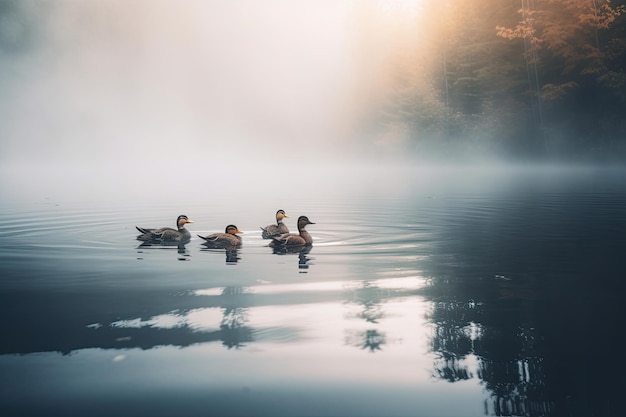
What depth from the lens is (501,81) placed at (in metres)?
66.2

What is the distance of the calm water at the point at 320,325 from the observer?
602 cm

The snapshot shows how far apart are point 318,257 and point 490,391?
782cm

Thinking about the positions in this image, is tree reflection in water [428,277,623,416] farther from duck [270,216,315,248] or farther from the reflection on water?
duck [270,216,315,248]

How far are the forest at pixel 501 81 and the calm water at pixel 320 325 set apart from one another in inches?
1787

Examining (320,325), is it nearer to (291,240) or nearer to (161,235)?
(291,240)

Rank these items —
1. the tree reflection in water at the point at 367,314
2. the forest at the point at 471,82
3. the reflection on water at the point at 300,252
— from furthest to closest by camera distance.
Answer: the forest at the point at 471,82
the reflection on water at the point at 300,252
the tree reflection in water at the point at 367,314

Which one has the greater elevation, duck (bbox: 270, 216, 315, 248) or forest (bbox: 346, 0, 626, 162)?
forest (bbox: 346, 0, 626, 162)

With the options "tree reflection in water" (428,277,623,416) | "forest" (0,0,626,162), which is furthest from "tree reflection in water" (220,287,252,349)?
"forest" (0,0,626,162)

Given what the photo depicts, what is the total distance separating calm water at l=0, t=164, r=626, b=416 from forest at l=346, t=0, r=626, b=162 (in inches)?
1787

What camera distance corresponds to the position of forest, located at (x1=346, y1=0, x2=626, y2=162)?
5828 cm

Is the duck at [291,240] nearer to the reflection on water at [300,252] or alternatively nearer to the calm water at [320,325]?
the reflection on water at [300,252]


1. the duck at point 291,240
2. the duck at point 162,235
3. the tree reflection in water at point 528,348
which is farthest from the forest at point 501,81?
the tree reflection in water at point 528,348

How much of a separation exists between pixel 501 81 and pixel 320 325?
6193 cm

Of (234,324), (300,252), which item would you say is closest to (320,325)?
(234,324)
